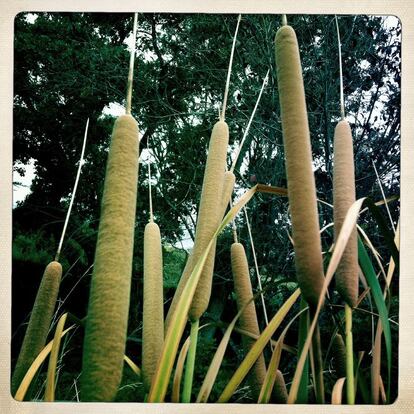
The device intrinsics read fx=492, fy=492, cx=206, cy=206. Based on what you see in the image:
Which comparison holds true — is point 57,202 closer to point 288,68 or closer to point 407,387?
point 288,68

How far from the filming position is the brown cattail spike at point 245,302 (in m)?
1.22

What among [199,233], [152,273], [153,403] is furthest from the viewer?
[152,273]

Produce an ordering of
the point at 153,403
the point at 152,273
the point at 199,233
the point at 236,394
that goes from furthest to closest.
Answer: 1. the point at 236,394
2. the point at 152,273
3. the point at 199,233
4. the point at 153,403

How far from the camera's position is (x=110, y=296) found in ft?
2.79

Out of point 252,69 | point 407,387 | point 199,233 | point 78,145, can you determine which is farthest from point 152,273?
point 407,387

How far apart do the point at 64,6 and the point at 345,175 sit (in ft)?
3.43

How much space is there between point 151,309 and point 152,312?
12 millimetres

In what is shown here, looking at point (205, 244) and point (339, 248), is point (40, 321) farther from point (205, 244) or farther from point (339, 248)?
point (339, 248)

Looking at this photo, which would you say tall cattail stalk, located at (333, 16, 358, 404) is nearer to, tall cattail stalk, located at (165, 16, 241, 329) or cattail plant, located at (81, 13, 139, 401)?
tall cattail stalk, located at (165, 16, 241, 329)

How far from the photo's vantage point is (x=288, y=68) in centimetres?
106

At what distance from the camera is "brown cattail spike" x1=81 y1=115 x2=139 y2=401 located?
842mm

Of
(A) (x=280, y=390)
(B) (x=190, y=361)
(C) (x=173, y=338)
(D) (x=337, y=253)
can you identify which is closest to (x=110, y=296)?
(C) (x=173, y=338)

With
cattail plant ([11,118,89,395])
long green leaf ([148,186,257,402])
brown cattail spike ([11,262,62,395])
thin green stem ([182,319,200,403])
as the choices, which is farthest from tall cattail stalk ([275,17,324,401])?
brown cattail spike ([11,262,62,395])

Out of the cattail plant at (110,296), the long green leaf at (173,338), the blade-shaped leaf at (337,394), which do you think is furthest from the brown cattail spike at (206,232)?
the blade-shaped leaf at (337,394)
